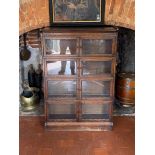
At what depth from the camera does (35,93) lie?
3.88m

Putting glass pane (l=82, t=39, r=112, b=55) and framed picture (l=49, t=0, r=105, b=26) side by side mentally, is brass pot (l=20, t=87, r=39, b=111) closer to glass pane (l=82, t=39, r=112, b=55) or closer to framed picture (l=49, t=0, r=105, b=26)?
glass pane (l=82, t=39, r=112, b=55)

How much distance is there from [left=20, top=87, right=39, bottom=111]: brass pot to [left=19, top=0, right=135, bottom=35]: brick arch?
4.50 ft


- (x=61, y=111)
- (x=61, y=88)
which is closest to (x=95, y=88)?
(x=61, y=88)

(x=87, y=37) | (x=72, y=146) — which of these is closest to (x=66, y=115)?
(x=72, y=146)

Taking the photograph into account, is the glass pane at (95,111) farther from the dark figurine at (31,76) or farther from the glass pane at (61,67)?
the dark figurine at (31,76)

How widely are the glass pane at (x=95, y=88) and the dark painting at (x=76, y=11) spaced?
2.55 ft

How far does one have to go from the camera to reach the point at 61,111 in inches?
130

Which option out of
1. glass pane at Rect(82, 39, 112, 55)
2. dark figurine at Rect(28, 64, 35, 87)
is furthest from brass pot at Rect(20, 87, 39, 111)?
glass pane at Rect(82, 39, 112, 55)

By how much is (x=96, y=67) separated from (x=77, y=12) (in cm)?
71

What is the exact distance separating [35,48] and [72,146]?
5.45ft

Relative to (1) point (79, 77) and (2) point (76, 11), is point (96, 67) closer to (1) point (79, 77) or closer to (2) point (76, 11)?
(1) point (79, 77)

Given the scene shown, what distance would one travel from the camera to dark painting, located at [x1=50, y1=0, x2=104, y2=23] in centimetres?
265

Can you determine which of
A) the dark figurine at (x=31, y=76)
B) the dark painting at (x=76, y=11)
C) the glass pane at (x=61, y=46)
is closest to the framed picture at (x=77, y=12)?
the dark painting at (x=76, y=11)
